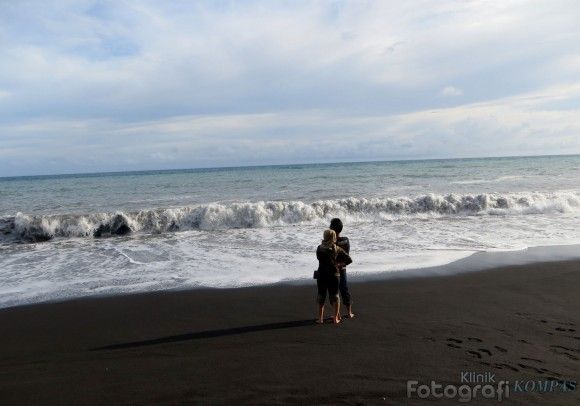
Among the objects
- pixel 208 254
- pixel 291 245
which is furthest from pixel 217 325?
pixel 291 245

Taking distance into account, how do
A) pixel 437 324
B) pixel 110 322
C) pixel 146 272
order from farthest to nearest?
pixel 146 272, pixel 110 322, pixel 437 324

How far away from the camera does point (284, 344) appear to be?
19.3ft

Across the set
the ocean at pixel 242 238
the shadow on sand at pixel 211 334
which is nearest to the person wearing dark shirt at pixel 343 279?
the shadow on sand at pixel 211 334

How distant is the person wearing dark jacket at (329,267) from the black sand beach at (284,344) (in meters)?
0.39

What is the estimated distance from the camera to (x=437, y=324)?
641cm

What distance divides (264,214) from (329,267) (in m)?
13.8

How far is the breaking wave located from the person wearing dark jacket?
1305 centimetres

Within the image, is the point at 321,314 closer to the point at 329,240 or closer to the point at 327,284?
the point at 327,284

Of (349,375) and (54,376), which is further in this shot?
(54,376)

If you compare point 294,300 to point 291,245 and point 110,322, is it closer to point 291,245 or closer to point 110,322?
point 110,322

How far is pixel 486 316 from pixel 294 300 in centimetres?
322

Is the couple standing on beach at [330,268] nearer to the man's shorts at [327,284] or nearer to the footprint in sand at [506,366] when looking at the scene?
the man's shorts at [327,284]

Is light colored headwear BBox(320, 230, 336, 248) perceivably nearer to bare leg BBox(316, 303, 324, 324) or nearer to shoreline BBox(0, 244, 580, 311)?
bare leg BBox(316, 303, 324, 324)

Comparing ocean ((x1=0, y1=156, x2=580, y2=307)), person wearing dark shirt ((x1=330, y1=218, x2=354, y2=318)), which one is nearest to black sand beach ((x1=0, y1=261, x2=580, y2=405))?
person wearing dark shirt ((x1=330, y1=218, x2=354, y2=318))
